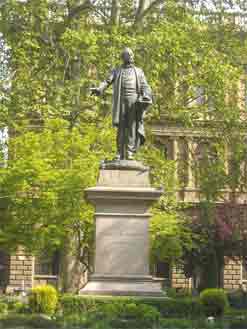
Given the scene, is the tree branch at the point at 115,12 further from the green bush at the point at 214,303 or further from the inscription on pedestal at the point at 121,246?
the inscription on pedestal at the point at 121,246

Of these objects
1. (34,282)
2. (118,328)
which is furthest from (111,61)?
(34,282)

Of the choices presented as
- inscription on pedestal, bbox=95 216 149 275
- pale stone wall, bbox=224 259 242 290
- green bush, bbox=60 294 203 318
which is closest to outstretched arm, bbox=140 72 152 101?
inscription on pedestal, bbox=95 216 149 275

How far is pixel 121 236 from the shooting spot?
1656 cm

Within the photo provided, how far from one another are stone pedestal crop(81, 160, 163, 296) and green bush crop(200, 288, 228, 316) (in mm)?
3291

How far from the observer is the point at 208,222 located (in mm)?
36594

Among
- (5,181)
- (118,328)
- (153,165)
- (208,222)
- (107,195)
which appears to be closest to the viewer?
(118,328)

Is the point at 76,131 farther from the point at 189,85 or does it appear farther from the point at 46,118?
the point at 189,85

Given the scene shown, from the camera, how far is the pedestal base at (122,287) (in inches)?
634

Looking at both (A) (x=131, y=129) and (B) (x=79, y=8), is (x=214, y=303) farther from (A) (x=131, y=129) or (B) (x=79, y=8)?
(B) (x=79, y=8)

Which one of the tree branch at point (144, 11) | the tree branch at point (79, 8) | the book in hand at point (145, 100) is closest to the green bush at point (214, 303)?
the book in hand at point (145, 100)

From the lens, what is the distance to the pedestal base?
52.9 ft

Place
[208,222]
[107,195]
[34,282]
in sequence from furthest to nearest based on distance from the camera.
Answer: [34,282]
[208,222]
[107,195]

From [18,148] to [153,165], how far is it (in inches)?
209

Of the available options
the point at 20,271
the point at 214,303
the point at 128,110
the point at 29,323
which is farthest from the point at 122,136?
the point at 20,271
